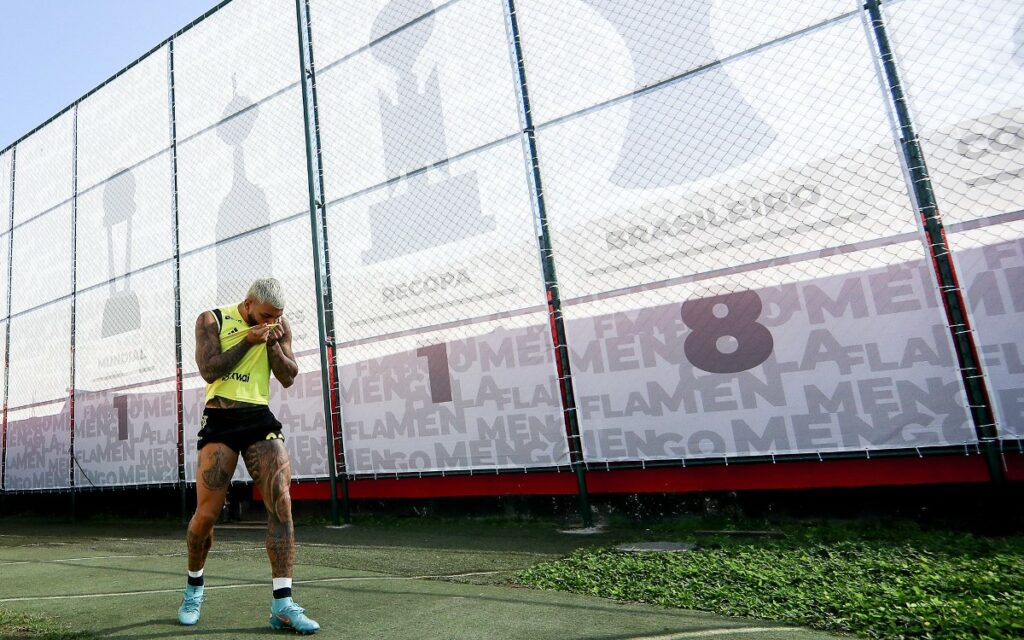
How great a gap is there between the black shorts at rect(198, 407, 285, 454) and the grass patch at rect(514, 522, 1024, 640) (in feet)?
5.25

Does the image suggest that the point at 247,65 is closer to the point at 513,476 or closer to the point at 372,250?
the point at 372,250

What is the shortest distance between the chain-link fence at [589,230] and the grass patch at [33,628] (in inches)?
123

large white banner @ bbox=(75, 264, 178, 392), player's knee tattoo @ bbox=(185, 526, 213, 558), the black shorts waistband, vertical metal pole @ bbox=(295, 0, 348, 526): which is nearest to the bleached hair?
the black shorts waistband

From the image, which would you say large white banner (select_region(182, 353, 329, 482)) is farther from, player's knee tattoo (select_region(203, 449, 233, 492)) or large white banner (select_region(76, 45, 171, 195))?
player's knee tattoo (select_region(203, 449, 233, 492))

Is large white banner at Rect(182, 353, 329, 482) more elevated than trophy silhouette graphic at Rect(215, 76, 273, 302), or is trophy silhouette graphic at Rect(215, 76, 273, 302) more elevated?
trophy silhouette graphic at Rect(215, 76, 273, 302)

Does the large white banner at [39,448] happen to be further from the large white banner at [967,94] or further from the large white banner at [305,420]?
the large white banner at [967,94]

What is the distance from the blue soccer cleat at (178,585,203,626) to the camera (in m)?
2.54

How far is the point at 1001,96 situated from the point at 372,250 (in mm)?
5095

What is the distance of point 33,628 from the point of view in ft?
8.44

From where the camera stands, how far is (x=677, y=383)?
443 cm

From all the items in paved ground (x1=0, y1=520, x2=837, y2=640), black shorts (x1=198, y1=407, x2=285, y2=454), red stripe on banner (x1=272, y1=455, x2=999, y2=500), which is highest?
black shorts (x1=198, y1=407, x2=285, y2=454)

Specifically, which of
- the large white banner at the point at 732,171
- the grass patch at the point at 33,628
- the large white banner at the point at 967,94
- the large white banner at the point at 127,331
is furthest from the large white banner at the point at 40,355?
the large white banner at the point at 967,94

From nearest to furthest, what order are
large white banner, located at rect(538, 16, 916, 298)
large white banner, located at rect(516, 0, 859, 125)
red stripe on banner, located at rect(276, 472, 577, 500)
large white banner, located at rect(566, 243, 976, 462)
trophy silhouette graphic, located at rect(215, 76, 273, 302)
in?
large white banner, located at rect(566, 243, 976, 462) < large white banner, located at rect(538, 16, 916, 298) < large white banner, located at rect(516, 0, 859, 125) < red stripe on banner, located at rect(276, 472, 577, 500) < trophy silhouette graphic, located at rect(215, 76, 273, 302)

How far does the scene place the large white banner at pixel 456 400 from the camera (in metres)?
5.00
